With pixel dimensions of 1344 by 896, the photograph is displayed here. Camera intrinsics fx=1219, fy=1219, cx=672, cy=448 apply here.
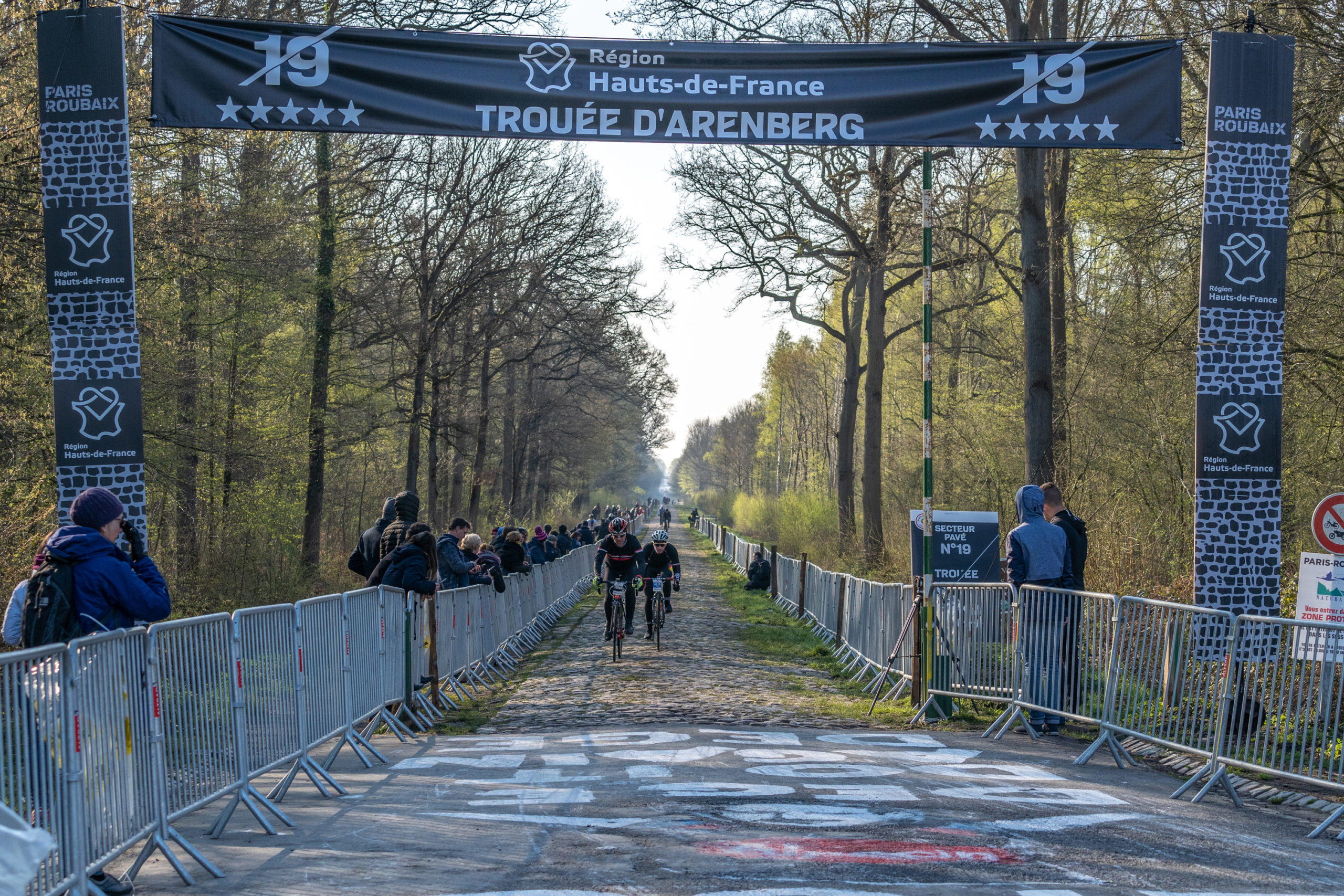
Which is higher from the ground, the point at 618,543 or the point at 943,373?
the point at 943,373

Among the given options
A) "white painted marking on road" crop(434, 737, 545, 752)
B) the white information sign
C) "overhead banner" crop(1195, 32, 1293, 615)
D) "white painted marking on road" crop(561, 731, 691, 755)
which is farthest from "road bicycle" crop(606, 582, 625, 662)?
the white information sign

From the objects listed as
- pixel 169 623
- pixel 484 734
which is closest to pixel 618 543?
pixel 484 734

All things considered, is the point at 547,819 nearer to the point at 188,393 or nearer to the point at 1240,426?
the point at 1240,426

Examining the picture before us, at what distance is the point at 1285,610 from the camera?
13.3 m

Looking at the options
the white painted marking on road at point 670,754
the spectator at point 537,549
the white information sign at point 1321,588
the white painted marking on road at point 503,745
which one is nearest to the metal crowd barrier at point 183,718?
the white painted marking on road at point 503,745

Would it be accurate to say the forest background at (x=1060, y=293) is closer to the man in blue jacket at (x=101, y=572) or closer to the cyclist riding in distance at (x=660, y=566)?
the cyclist riding in distance at (x=660, y=566)

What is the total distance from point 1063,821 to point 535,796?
3.43 metres

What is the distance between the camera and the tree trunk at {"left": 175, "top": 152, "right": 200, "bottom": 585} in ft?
56.7

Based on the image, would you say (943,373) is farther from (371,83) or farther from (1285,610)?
(371,83)

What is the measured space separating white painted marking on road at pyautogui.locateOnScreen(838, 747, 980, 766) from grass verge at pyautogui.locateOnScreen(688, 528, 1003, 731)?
63.0 inches

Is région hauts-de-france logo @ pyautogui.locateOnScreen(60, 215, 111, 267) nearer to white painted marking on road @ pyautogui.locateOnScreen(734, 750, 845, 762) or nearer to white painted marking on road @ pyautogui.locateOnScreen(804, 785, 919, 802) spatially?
white painted marking on road @ pyautogui.locateOnScreen(734, 750, 845, 762)

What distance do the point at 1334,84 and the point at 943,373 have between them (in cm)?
2638

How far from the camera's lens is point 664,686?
15.6 m

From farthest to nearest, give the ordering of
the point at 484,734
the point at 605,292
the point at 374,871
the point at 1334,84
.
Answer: the point at 605,292 → the point at 1334,84 → the point at 484,734 → the point at 374,871
